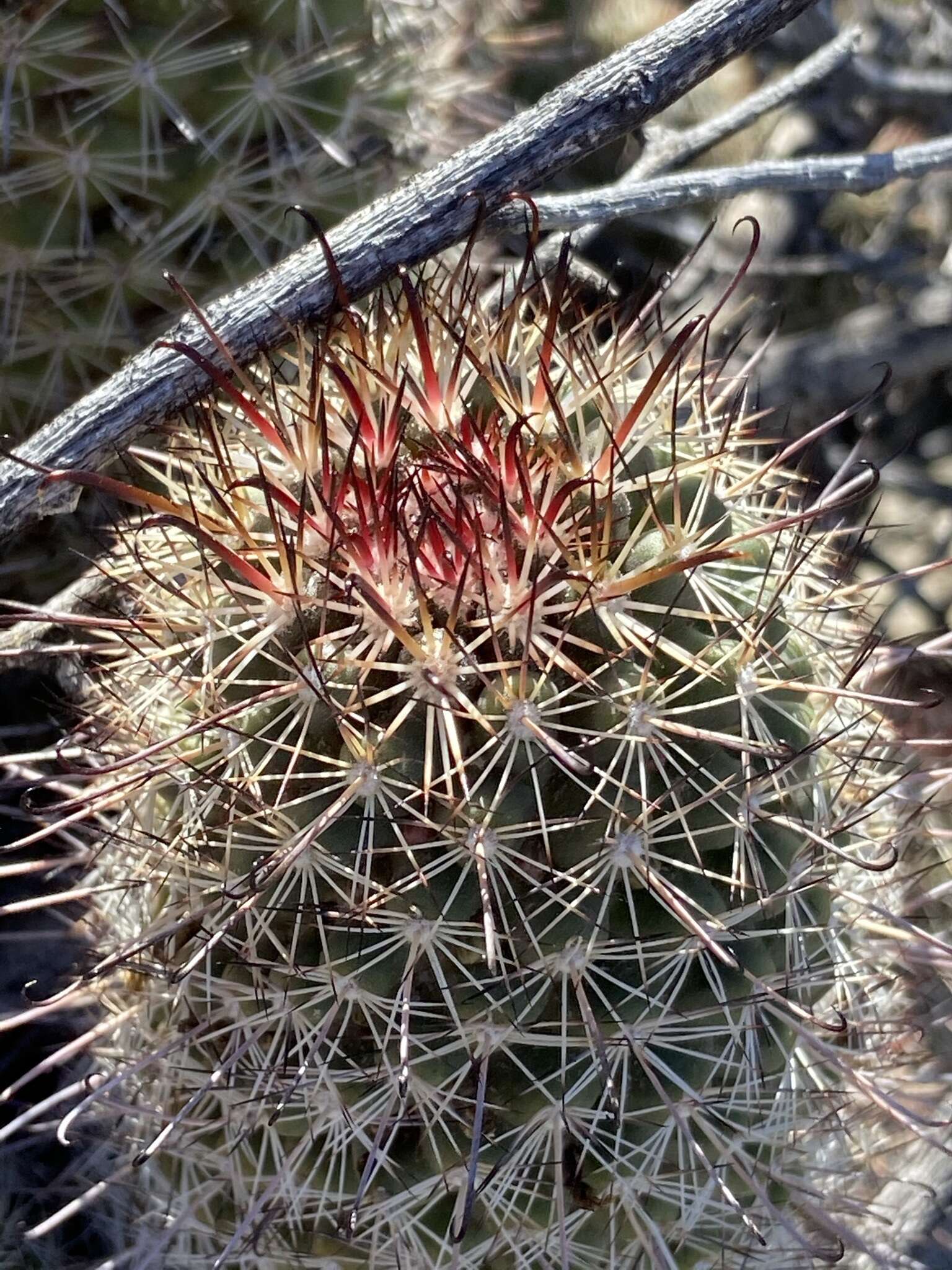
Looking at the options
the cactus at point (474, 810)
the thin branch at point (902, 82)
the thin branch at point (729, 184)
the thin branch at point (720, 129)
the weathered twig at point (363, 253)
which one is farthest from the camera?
the thin branch at point (902, 82)

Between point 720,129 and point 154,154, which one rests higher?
point 154,154

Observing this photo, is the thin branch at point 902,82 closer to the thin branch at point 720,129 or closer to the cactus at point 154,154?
the thin branch at point 720,129

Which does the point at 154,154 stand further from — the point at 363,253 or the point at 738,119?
the point at 738,119

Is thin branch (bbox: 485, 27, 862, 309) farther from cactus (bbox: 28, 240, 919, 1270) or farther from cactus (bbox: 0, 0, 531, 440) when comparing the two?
cactus (bbox: 28, 240, 919, 1270)

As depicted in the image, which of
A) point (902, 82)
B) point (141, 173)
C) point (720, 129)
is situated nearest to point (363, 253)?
point (141, 173)

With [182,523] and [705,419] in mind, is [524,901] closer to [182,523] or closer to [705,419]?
[182,523]

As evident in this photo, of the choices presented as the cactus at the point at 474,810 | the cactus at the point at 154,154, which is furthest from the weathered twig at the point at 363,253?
the cactus at the point at 154,154
